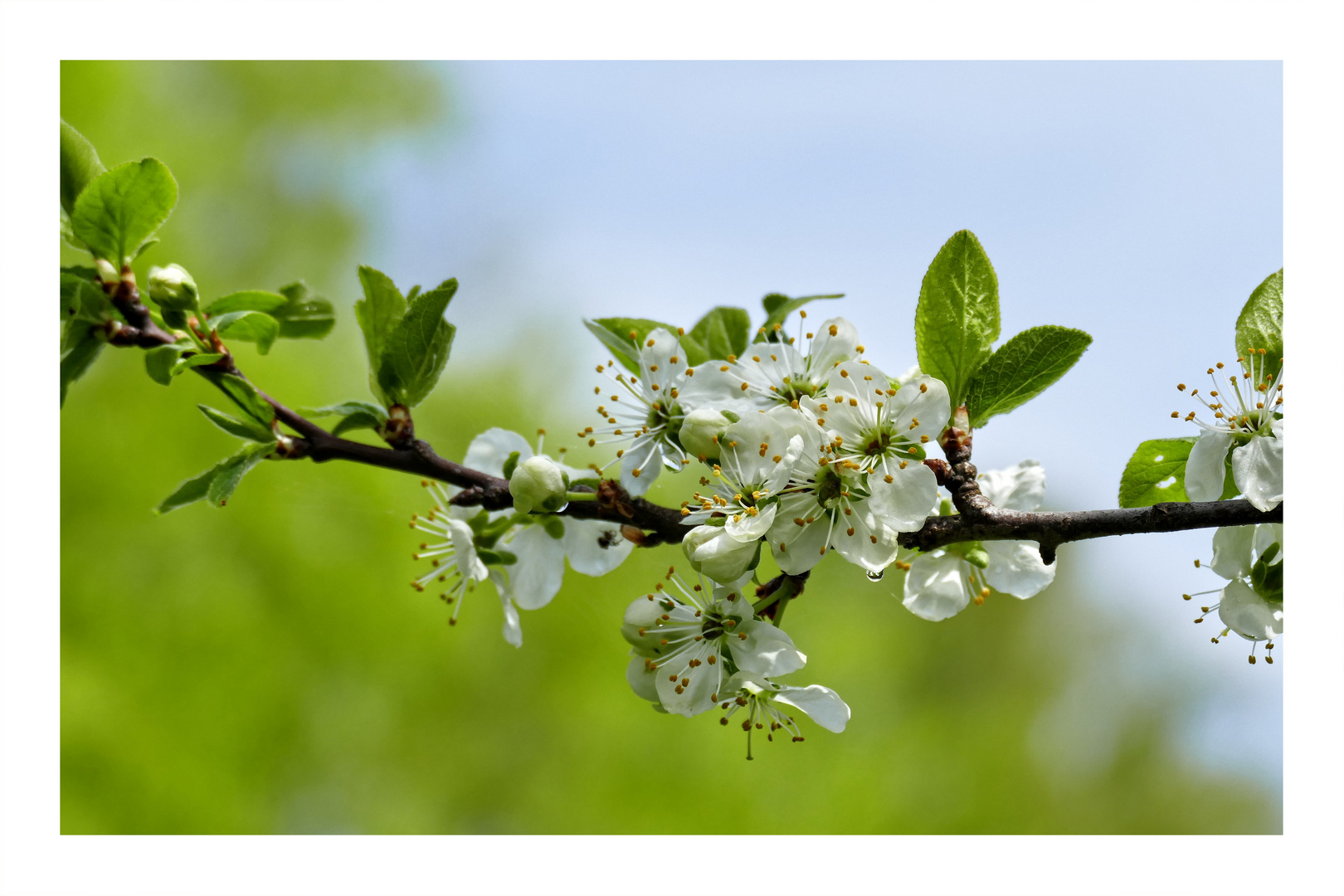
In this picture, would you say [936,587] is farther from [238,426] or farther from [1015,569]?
[238,426]

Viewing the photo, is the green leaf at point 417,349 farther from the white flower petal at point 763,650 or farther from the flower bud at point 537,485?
the white flower petal at point 763,650

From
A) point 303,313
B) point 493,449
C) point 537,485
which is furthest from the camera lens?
point 303,313

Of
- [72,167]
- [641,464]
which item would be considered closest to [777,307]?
[641,464]

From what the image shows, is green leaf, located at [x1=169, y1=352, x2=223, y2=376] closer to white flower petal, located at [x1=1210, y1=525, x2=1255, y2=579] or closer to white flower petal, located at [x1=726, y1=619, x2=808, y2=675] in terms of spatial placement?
white flower petal, located at [x1=726, y1=619, x2=808, y2=675]

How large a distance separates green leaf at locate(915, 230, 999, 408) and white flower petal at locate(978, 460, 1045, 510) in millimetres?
185

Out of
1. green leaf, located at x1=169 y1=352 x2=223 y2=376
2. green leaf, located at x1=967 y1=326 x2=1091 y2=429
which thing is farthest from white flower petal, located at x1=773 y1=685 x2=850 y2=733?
green leaf, located at x1=169 y1=352 x2=223 y2=376

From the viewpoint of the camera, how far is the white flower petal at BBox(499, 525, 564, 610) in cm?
96

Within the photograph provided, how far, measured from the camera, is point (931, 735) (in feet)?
26.4

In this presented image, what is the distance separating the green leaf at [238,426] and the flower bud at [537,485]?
11.6 inches

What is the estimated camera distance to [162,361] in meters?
0.94

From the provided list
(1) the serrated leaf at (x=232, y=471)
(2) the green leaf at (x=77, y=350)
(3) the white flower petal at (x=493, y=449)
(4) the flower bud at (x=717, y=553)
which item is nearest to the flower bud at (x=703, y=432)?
(4) the flower bud at (x=717, y=553)

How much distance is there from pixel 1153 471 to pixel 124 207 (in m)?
1.09

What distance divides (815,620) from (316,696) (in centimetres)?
351

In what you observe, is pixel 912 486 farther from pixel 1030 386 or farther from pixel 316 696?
pixel 316 696
